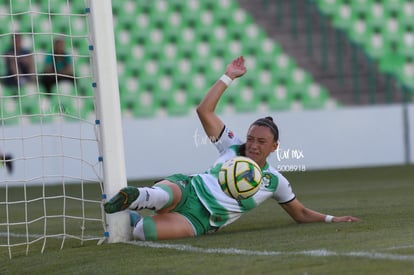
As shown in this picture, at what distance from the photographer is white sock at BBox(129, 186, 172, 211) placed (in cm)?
645

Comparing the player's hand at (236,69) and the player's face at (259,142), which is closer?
the player's face at (259,142)

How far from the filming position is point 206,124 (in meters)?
7.01

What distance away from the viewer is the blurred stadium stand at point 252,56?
18.2 m

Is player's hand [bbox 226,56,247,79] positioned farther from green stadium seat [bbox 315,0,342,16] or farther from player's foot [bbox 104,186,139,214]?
green stadium seat [bbox 315,0,342,16]

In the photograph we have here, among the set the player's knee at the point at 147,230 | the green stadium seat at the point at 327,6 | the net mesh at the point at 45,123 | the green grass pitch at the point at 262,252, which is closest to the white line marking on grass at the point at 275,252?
the green grass pitch at the point at 262,252

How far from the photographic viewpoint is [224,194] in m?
6.94

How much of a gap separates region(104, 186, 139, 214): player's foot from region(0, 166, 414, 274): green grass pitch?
0.27 m

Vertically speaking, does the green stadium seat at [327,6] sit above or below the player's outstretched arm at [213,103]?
above

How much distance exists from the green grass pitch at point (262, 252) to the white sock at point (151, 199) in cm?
27

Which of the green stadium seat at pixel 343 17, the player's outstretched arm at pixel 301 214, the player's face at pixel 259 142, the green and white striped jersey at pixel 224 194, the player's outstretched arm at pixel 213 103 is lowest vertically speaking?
the player's outstretched arm at pixel 301 214

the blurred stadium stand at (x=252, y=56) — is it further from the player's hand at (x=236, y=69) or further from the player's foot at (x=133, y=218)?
the player's foot at (x=133, y=218)

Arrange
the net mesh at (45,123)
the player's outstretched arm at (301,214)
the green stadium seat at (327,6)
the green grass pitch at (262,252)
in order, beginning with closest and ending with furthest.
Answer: the green grass pitch at (262,252), the player's outstretched arm at (301,214), the net mesh at (45,123), the green stadium seat at (327,6)

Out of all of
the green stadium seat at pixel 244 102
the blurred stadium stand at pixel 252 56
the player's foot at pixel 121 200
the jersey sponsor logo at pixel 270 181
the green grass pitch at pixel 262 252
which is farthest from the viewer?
the blurred stadium stand at pixel 252 56

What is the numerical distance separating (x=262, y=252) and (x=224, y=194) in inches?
55.9
